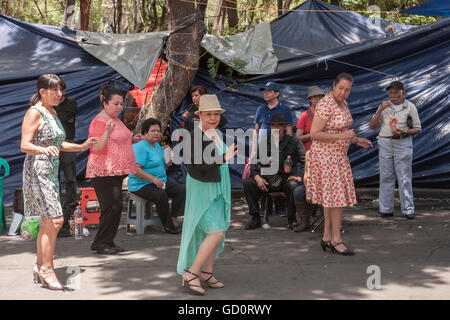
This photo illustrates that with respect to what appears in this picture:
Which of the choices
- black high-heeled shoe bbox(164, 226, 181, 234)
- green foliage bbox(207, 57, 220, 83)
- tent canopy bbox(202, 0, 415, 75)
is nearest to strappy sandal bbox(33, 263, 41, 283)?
black high-heeled shoe bbox(164, 226, 181, 234)

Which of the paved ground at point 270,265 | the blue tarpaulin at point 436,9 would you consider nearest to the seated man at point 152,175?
the paved ground at point 270,265

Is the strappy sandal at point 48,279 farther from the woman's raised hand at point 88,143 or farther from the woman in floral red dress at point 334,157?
the woman in floral red dress at point 334,157

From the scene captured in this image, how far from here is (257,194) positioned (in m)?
7.59

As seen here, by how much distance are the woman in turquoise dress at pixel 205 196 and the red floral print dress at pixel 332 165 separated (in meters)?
1.53

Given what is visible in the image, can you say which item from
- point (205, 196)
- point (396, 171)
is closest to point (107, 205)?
point (205, 196)

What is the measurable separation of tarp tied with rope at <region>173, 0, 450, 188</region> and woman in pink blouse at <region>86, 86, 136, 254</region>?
11.2 feet

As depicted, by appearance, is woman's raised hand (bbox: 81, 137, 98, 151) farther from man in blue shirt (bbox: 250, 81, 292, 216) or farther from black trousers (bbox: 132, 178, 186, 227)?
man in blue shirt (bbox: 250, 81, 292, 216)

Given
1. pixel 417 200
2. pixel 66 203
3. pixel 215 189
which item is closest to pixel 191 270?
pixel 215 189

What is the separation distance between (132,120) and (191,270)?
219 inches

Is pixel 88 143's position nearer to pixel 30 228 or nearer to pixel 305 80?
A: pixel 30 228

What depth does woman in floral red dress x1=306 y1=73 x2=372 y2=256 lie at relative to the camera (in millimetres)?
6016

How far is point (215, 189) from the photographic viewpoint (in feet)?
16.0

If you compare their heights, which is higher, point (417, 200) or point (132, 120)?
point (132, 120)

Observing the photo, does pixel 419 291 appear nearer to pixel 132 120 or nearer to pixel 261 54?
pixel 261 54
